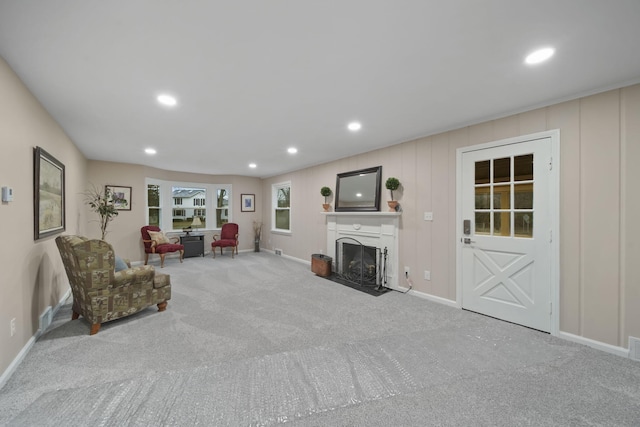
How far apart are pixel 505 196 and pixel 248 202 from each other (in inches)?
255

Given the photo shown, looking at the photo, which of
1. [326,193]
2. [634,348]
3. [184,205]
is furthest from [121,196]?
[634,348]

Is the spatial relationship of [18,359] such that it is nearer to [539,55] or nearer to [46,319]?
[46,319]

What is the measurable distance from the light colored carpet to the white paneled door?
248 millimetres

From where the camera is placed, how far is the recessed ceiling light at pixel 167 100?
2.38 meters

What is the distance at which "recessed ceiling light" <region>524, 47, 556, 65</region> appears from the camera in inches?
67.7

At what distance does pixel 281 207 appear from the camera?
23.7 feet

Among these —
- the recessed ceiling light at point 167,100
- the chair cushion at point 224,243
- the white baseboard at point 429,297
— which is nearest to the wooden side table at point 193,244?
the chair cushion at point 224,243

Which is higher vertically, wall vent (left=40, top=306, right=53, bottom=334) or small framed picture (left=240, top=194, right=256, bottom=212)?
small framed picture (left=240, top=194, right=256, bottom=212)

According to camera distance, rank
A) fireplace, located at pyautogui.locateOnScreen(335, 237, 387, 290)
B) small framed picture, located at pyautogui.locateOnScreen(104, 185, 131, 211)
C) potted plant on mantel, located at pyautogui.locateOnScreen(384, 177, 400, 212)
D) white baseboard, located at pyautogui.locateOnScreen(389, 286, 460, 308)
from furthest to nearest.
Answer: small framed picture, located at pyautogui.locateOnScreen(104, 185, 131, 211) < fireplace, located at pyautogui.locateOnScreen(335, 237, 387, 290) < potted plant on mantel, located at pyautogui.locateOnScreen(384, 177, 400, 212) < white baseboard, located at pyautogui.locateOnScreen(389, 286, 460, 308)

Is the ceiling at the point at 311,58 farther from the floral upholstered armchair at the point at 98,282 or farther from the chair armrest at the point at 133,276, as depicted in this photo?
the chair armrest at the point at 133,276

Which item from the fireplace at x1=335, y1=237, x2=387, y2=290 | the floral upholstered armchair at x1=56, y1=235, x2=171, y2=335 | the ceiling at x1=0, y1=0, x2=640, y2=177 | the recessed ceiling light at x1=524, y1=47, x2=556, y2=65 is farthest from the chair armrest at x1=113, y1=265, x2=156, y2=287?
the recessed ceiling light at x1=524, y1=47, x2=556, y2=65

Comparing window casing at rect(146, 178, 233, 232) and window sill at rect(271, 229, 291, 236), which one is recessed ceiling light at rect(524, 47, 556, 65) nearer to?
window sill at rect(271, 229, 291, 236)

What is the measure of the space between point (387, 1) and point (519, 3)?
70cm

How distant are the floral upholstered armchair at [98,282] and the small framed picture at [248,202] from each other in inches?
190
